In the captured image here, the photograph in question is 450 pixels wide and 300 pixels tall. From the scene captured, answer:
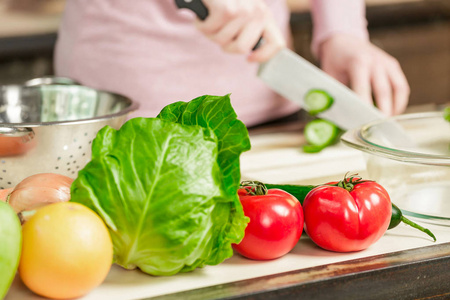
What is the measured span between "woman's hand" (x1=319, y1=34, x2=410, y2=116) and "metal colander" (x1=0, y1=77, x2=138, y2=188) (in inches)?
34.3

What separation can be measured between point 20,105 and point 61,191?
20.4 inches

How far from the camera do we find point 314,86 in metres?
1.68

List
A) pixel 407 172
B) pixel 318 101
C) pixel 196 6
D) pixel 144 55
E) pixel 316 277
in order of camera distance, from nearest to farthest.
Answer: pixel 316 277 < pixel 407 172 < pixel 196 6 < pixel 318 101 < pixel 144 55

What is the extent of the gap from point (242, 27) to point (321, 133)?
14.8 inches

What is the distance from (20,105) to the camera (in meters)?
1.31

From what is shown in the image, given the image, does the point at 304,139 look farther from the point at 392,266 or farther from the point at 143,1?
the point at 392,266

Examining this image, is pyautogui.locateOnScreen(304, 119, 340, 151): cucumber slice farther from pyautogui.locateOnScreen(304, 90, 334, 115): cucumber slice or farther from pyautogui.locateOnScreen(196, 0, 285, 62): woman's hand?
pyautogui.locateOnScreen(196, 0, 285, 62): woman's hand

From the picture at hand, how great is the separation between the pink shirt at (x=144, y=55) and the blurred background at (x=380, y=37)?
1.70 ft

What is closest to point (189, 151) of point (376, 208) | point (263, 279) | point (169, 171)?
point (169, 171)

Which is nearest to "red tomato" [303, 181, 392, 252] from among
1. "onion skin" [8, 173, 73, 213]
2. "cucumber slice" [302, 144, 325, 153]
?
"onion skin" [8, 173, 73, 213]

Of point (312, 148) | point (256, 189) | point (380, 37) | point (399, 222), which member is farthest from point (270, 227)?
point (380, 37)

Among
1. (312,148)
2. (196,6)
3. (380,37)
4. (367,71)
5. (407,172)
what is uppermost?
(196,6)

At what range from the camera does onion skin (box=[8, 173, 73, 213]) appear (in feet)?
2.74

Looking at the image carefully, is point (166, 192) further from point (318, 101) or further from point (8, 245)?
point (318, 101)
